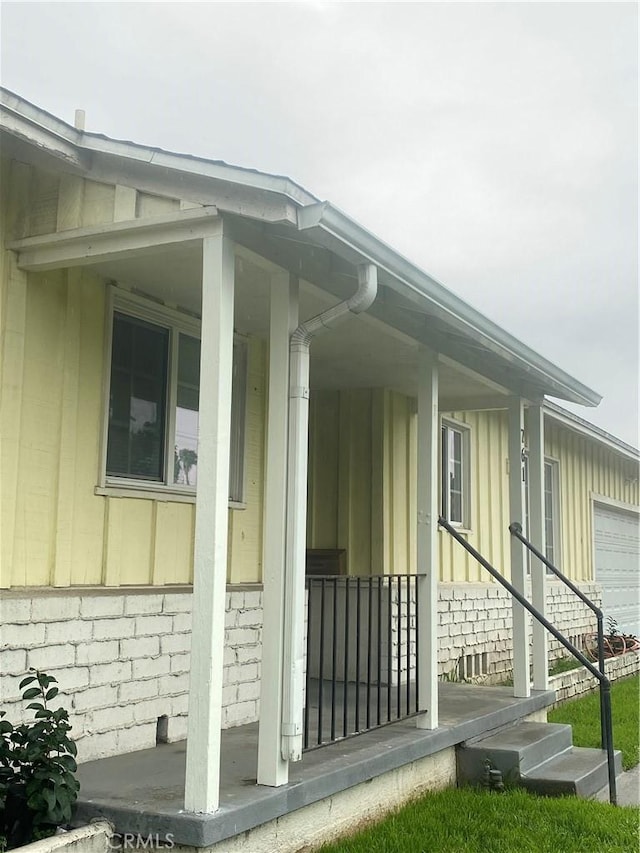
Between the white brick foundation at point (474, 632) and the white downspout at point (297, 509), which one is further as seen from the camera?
the white brick foundation at point (474, 632)

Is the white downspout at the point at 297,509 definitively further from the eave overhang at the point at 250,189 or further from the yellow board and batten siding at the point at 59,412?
the yellow board and batten siding at the point at 59,412

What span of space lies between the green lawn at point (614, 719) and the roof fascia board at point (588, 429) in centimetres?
323

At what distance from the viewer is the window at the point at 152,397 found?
15.5 ft

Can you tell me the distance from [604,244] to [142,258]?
21.8 metres

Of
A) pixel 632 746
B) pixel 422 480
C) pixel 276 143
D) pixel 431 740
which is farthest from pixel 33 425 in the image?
pixel 276 143

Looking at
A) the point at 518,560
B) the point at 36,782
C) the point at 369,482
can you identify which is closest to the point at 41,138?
the point at 36,782

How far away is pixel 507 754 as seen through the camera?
18.2 ft

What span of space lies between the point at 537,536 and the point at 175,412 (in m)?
3.72

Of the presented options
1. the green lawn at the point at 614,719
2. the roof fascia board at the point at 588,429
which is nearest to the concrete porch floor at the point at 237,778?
the green lawn at the point at 614,719

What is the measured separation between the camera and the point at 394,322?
5.36 metres

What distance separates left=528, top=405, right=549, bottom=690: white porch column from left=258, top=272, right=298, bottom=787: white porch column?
12.5 ft

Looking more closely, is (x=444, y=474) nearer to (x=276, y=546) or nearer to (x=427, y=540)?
(x=427, y=540)

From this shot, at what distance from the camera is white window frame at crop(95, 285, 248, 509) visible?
180 inches

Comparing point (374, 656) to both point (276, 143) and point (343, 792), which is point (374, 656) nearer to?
point (343, 792)
